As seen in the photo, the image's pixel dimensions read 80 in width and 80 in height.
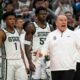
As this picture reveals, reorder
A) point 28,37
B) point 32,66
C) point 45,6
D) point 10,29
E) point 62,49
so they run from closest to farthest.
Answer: point 62,49, point 10,29, point 32,66, point 28,37, point 45,6

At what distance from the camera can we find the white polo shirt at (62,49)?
10633 mm

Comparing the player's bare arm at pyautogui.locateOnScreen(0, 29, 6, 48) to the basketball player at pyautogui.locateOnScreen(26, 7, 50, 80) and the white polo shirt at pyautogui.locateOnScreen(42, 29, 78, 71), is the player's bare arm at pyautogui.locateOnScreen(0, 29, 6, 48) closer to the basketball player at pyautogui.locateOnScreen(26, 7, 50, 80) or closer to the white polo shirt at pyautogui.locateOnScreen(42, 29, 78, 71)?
the basketball player at pyautogui.locateOnScreen(26, 7, 50, 80)

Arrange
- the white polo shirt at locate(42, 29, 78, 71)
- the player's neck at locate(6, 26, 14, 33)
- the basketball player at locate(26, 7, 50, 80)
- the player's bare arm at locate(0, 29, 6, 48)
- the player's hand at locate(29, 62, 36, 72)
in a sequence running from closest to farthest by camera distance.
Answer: the white polo shirt at locate(42, 29, 78, 71) < the player's bare arm at locate(0, 29, 6, 48) < the player's neck at locate(6, 26, 14, 33) < the player's hand at locate(29, 62, 36, 72) < the basketball player at locate(26, 7, 50, 80)

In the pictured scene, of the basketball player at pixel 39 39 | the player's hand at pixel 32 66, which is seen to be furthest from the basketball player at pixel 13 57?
the basketball player at pixel 39 39

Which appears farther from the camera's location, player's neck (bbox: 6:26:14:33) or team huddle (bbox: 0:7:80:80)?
→ player's neck (bbox: 6:26:14:33)

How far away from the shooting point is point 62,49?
34.9 ft

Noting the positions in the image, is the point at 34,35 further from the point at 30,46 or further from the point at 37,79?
the point at 37,79

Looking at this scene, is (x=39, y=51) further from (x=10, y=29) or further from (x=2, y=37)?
(x=10, y=29)

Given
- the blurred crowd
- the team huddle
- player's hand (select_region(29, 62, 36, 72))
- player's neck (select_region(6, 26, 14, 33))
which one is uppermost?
the blurred crowd

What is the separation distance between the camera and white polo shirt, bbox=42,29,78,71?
10633 millimetres

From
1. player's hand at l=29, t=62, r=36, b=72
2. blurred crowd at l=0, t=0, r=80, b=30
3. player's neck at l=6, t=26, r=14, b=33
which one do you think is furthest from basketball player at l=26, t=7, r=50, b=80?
blurred crowd at l=0, t=0, r=80, b=30

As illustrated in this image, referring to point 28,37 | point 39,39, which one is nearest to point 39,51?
point 28,37

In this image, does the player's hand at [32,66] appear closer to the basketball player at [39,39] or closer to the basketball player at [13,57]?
the basketball player at [39,39]

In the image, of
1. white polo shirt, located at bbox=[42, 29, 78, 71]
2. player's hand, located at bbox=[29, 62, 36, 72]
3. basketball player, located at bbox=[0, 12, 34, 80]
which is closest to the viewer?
white polo shirt, located at bbox=[42, 29, 78, 71]
